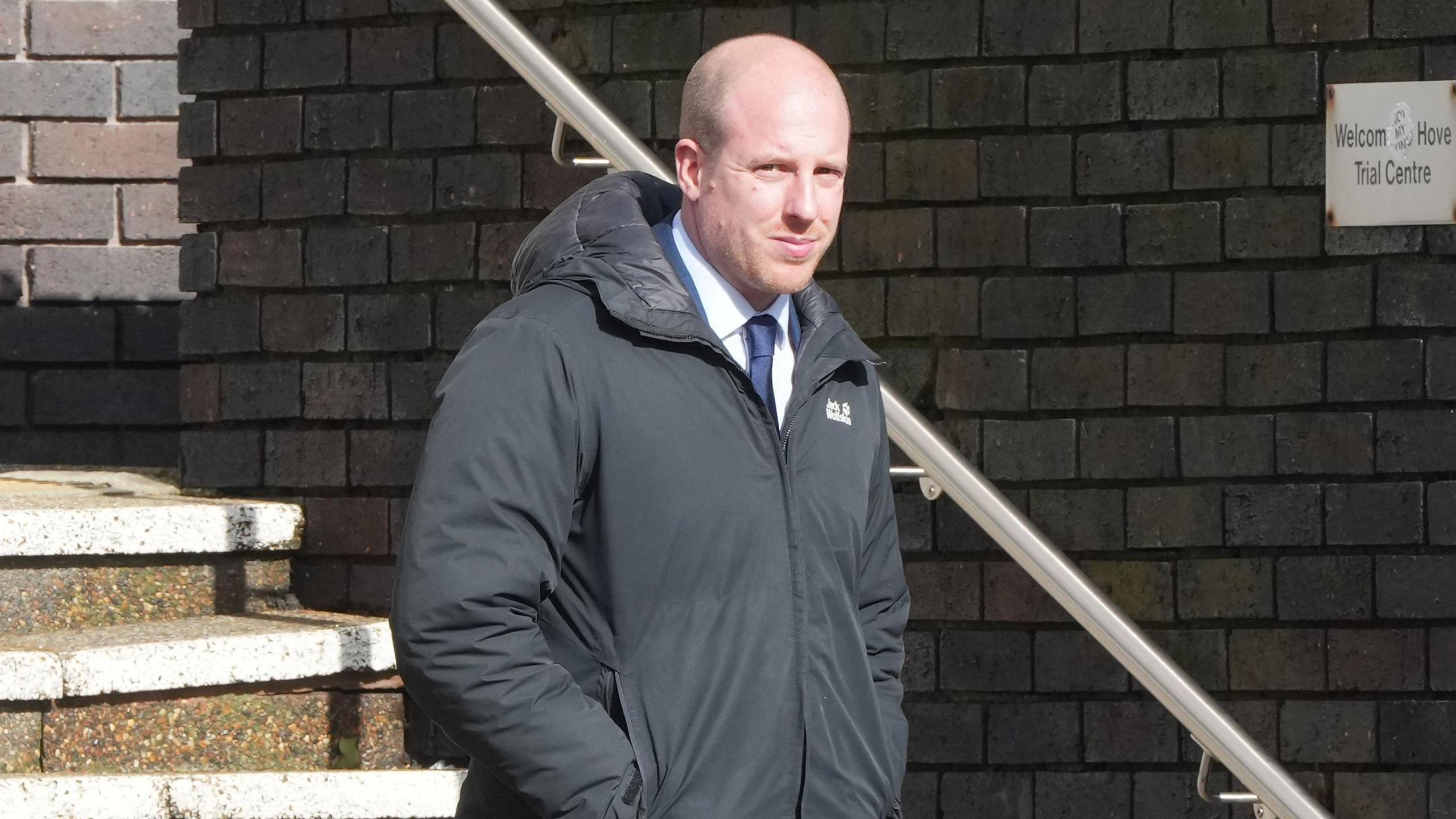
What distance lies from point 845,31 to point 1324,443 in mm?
1147

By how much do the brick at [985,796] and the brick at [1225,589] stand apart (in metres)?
0.44

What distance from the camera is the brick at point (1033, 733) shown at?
9.84 ft

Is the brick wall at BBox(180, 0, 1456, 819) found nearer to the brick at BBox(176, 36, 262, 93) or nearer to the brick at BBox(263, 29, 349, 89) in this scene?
the brick at BBox(263, 29, 349, 89)

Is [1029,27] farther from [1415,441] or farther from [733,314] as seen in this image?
[733,314]

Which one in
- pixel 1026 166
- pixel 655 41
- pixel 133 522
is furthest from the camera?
pixel 655 41

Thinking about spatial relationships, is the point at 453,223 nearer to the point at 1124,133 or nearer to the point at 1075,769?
the point at 1124,133

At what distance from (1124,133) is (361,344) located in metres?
1.49

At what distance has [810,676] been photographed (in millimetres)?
1538

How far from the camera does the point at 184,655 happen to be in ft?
Result: 8.25

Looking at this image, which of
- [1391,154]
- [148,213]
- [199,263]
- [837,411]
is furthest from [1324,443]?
[148,213]

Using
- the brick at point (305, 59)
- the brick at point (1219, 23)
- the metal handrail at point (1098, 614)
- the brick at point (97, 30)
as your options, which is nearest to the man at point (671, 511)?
the metal handrail at point (1098, 614)

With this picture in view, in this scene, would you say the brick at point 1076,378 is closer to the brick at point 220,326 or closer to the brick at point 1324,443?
the brick at point 1324,443

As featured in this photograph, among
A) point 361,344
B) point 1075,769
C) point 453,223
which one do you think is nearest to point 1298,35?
point 1075,769

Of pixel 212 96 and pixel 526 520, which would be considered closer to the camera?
pixel 526 520
